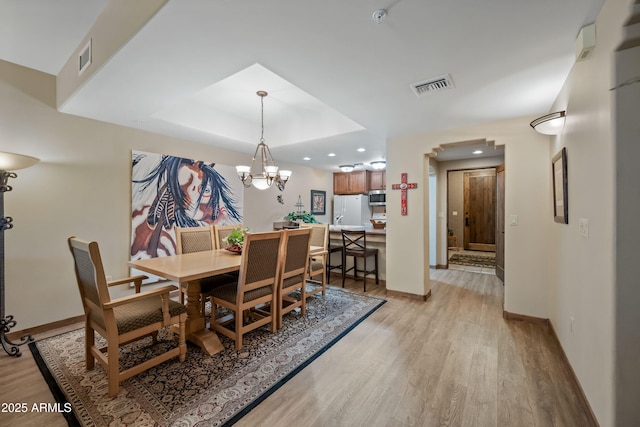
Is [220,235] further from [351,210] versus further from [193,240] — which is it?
[351,210]

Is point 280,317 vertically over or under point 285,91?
under

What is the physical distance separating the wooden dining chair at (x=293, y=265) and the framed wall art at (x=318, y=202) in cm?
357

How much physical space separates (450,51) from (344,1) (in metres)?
0.88

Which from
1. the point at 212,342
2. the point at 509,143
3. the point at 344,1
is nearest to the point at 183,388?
the point at 212,342

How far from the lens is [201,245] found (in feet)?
11.0

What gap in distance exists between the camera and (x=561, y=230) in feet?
7.86

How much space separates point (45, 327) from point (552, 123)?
17.4 ft

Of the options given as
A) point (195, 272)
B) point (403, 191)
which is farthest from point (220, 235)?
point (403, 191)

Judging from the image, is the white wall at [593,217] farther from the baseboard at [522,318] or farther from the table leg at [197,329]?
the table leg at [197,329]

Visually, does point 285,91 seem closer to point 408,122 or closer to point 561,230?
point 408,122

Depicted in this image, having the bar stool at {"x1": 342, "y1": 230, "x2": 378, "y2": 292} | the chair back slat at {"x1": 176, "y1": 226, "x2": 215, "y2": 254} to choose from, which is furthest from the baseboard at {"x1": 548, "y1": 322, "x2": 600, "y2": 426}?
the chair back slat at {"x1": 176, "y1": 226, "x2": 215, "y2": 254}

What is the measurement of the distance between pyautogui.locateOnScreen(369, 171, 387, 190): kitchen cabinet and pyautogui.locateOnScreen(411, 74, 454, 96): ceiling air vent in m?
4.23

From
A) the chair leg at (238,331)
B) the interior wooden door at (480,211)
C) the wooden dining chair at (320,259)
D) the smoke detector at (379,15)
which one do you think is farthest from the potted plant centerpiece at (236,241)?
the interior wooden door at (480,211)

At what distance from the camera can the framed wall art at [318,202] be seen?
6.55 metres
